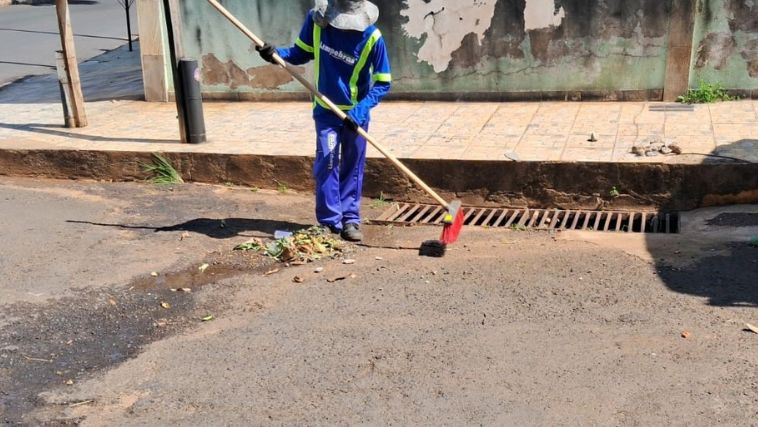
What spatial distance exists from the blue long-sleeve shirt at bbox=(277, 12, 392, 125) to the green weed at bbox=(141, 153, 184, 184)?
2312mm

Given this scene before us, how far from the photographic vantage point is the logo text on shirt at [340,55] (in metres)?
5.84

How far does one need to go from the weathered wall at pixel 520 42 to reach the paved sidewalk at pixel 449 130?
0.30 metres

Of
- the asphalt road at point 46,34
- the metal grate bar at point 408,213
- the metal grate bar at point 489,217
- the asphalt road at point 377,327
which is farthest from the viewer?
the asphalt road at point 46,34

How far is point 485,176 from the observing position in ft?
23.3

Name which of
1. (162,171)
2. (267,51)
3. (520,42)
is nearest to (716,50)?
(520,42)

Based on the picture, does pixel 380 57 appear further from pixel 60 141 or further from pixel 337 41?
pixel 60 141

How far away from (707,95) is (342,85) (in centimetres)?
477

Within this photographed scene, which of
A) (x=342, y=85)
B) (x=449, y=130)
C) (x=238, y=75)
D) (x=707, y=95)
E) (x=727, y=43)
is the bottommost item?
(x=449, y=130)

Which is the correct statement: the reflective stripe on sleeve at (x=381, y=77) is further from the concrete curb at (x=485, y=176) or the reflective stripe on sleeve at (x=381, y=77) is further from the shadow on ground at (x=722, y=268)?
the shadow on ground at (x=722, y=268)

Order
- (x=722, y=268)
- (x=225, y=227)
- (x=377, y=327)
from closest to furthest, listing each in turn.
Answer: (x=377, y=327), (x=722, y=268), (x=225, y=227)

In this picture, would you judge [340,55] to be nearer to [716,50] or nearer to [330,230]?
[330,230]

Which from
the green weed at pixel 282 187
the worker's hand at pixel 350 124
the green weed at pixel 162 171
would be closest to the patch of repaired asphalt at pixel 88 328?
the worker's hand at pixel 350 124

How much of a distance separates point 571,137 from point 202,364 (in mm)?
4539

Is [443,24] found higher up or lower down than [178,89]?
higher up
